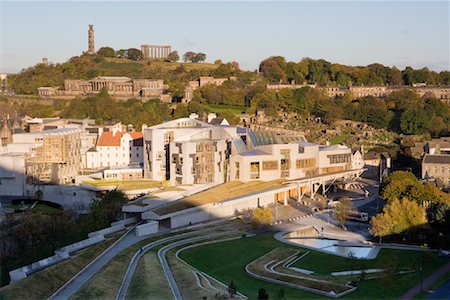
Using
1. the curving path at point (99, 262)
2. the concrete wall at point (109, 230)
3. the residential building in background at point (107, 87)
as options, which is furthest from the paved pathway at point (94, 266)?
the residential building in background at point (107, 87)

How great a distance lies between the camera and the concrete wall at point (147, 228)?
29.8m

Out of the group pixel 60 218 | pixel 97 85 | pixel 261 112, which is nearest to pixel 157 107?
pixel 261 112

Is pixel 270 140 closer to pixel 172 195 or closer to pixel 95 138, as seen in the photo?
pixel 172 195

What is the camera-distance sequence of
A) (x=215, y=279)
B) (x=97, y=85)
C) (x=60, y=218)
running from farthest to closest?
(x=97, y=85) → (x=60, y=218) → (x=215, y=279)

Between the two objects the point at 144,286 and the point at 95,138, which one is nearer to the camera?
the point at 144,286

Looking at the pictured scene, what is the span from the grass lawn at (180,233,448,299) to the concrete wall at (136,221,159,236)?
3152 mm

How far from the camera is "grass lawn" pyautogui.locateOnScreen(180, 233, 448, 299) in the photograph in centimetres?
2144

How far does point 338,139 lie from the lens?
61750 mm

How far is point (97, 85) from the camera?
280ft

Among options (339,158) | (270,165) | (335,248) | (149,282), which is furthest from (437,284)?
(339,158)

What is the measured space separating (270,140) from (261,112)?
85.0 feet

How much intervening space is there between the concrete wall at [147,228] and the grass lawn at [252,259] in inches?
124

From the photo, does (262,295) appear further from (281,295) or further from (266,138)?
(266,138)

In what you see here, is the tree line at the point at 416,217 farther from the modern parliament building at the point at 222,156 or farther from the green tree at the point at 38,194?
the green tree at the point at 38,194
